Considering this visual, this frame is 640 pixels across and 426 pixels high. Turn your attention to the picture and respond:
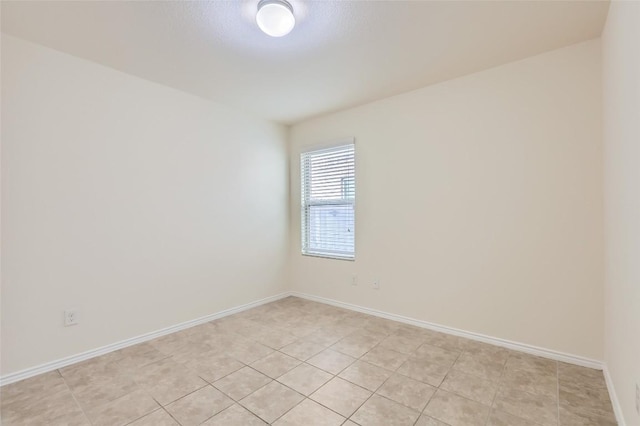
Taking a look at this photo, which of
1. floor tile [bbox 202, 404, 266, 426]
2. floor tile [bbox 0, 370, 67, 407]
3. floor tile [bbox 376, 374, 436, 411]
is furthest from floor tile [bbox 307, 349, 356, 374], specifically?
floor tile [bbox 0, 370, 67, 407]

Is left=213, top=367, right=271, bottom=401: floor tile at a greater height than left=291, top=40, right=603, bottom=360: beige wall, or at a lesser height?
lesser

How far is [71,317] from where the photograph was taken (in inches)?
90.8

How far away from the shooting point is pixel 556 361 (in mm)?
2246

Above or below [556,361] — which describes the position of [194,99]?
above

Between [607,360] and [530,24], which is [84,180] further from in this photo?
[607,360]

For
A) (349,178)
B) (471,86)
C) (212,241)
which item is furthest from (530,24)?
(212,241)

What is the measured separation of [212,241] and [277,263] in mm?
1050

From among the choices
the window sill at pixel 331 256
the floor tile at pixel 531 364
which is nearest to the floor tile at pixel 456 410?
the floor tile at pixel 531 364

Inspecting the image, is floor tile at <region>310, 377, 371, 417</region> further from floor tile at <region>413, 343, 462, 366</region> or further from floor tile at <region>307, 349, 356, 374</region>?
floor tile at <region>413, 343, 462, 366</region>

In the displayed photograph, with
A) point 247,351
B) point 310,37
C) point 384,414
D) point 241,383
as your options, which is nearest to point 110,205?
point 247,351

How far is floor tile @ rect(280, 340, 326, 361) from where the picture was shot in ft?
7.94

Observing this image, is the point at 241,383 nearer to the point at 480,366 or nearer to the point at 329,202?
the point at 480,366

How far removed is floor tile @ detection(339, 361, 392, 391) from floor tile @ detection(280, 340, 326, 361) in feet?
1.22

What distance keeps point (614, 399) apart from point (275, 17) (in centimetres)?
305
